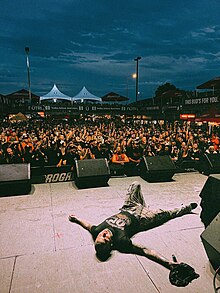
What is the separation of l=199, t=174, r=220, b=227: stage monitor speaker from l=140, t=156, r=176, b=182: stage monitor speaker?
10.7 ft

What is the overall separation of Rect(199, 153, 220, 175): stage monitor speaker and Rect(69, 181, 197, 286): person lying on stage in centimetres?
340

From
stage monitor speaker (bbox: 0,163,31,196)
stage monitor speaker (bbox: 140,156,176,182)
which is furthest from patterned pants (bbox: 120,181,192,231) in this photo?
stage monitor speaker (bbox: 0,163,31,196)

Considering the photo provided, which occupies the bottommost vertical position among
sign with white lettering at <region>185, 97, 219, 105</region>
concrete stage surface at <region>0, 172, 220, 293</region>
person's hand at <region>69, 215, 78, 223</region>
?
concrete stage surface at <region>0, 172, 220, 293</region>

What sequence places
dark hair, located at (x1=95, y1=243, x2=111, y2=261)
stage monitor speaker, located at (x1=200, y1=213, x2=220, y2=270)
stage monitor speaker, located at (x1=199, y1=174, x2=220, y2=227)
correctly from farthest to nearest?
stage monitor speaker, located at (x1=199, y1=174, x2=220, y2=227)
dark hair, located at (x1=95, y1=243, x2=111, y2=261)
stage monitor speaker, located at (x1=200, y1=213, x2=220, y2=270)

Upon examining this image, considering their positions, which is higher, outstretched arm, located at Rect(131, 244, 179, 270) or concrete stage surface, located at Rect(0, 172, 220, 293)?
outstretched arm, located at Rect(131, 244, 179, 270)

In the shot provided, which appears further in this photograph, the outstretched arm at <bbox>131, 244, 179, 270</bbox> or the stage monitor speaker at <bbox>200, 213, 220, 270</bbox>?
the outstretched arm at <bbox>131, 244, 179, 270</bbox>

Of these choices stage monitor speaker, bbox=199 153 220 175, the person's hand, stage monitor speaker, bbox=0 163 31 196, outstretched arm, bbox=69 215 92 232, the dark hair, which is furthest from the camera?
stage monitor speaker, bbox=199 153 220 175

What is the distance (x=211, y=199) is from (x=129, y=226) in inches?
62.7

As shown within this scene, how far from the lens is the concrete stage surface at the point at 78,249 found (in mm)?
3084

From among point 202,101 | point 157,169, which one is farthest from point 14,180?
point 202,101

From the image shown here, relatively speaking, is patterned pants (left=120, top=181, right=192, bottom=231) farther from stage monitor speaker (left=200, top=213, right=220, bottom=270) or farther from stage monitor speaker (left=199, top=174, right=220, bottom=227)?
stage monitor speaker (left=200, top=213, right=220, bottom=270)

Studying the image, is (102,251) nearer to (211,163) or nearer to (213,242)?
(213,242)

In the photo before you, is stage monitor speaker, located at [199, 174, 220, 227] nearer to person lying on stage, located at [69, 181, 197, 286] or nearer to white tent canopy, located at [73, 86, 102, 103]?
person lying on stage, located at [69, 181, 197, 286]

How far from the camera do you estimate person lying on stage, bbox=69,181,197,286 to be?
3.48 metres
